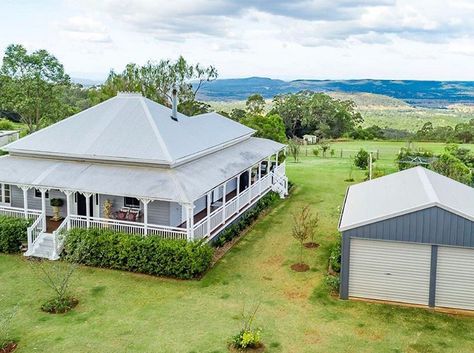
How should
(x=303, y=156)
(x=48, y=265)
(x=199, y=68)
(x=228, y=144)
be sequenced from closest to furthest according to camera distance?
(x=48, y=265)
(x=228, y=144)
(x=199, y=68)
(x=303, y=156)

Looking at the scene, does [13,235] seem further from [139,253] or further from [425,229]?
[425,229]

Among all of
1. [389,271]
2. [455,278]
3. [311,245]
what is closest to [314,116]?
[311,245]

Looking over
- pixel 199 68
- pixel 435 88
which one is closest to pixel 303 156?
pixel 199 68

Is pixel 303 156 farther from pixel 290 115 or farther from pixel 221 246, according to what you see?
pixel 221 246

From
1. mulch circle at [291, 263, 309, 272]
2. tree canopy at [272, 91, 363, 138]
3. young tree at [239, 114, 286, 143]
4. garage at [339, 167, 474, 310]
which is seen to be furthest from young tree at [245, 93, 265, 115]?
garage at [339, 167, 474, 310]

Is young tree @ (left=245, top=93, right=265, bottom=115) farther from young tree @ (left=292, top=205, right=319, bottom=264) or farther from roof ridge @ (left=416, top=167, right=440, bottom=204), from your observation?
roof ridge @ (left=416, top=167, right=440, bottom=204)

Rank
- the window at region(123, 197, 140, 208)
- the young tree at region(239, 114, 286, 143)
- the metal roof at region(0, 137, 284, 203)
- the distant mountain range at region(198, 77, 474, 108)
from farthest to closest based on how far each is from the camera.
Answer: the distant mountain range at region(198, 77, 474, 108)
the young tree at region(239, 114, 286, 143)
the window at region(123, 197, 140, 208)
the metal roof at region(0, 137, 284, 203)
